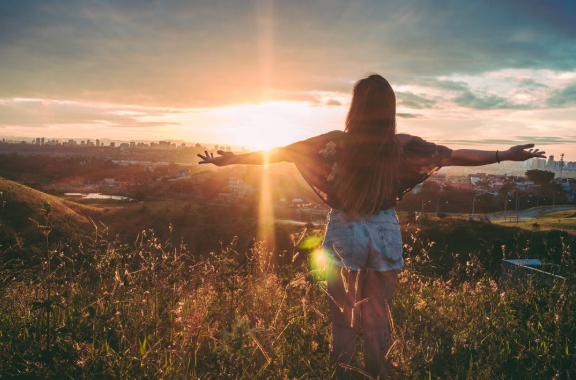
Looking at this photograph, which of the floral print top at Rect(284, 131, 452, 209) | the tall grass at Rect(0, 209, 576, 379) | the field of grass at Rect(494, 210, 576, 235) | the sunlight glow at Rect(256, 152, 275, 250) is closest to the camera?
the tall grass at Rect(0, 209, 576, 379)

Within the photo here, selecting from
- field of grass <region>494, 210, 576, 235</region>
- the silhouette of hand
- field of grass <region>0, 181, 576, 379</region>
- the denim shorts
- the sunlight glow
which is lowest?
the sunlight glow

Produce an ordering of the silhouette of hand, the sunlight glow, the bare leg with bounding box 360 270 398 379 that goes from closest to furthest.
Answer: the bare leg with bounding box 360 270 398 379 < the silhouette of hand < the sunlight glow

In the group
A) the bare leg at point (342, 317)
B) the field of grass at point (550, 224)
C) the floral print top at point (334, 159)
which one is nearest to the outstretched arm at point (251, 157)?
the floral print top at point (334, 159)

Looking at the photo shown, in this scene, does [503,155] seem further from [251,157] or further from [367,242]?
[251,157]

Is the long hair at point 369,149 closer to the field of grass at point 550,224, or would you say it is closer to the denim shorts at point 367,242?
the denim shorts at point 367,242

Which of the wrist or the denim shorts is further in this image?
the wrist

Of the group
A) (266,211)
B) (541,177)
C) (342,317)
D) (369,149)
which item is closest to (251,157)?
(369,149)

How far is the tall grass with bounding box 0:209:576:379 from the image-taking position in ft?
6.63

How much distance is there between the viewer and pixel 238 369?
2.10 m

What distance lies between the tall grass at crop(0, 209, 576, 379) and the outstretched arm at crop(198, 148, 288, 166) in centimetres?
70

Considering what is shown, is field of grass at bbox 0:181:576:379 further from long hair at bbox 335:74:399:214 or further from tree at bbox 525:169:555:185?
tree at bbox 525:169:555:185

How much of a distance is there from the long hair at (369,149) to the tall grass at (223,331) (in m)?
0.65

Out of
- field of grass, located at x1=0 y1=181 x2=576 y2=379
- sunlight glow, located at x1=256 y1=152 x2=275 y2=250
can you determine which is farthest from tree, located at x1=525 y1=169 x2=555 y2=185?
field of grass, located at x1=0 y1=181 x2=576 y2=379

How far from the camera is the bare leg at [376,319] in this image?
2148 millimetres
